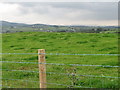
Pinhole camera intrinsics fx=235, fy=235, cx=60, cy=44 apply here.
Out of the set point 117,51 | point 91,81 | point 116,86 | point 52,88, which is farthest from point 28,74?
point 117,51

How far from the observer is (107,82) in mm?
8180

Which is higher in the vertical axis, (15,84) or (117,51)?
(117,51)

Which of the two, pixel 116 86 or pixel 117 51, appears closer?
pixel 116 86

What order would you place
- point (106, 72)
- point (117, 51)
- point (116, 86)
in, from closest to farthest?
1. point (116, 86)
2. point (106, 72)
3. point (117, 51)

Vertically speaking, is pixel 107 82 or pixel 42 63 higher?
pixel 42 63

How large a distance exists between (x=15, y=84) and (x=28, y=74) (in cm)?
126

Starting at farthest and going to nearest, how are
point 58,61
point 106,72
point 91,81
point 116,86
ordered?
1. point 58,61
2. point 106,72
3. point 91,81
4. point 116,86

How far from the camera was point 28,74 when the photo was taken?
10031mm

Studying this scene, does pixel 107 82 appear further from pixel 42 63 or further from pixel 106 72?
pixel 42 63

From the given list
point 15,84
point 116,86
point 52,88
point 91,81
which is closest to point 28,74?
point 15,84

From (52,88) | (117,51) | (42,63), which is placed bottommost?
(52,88)

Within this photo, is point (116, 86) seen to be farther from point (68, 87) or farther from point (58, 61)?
point (58, 61)

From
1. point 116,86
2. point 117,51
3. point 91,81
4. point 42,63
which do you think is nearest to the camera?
point 42,63

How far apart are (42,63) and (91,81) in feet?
8.08
